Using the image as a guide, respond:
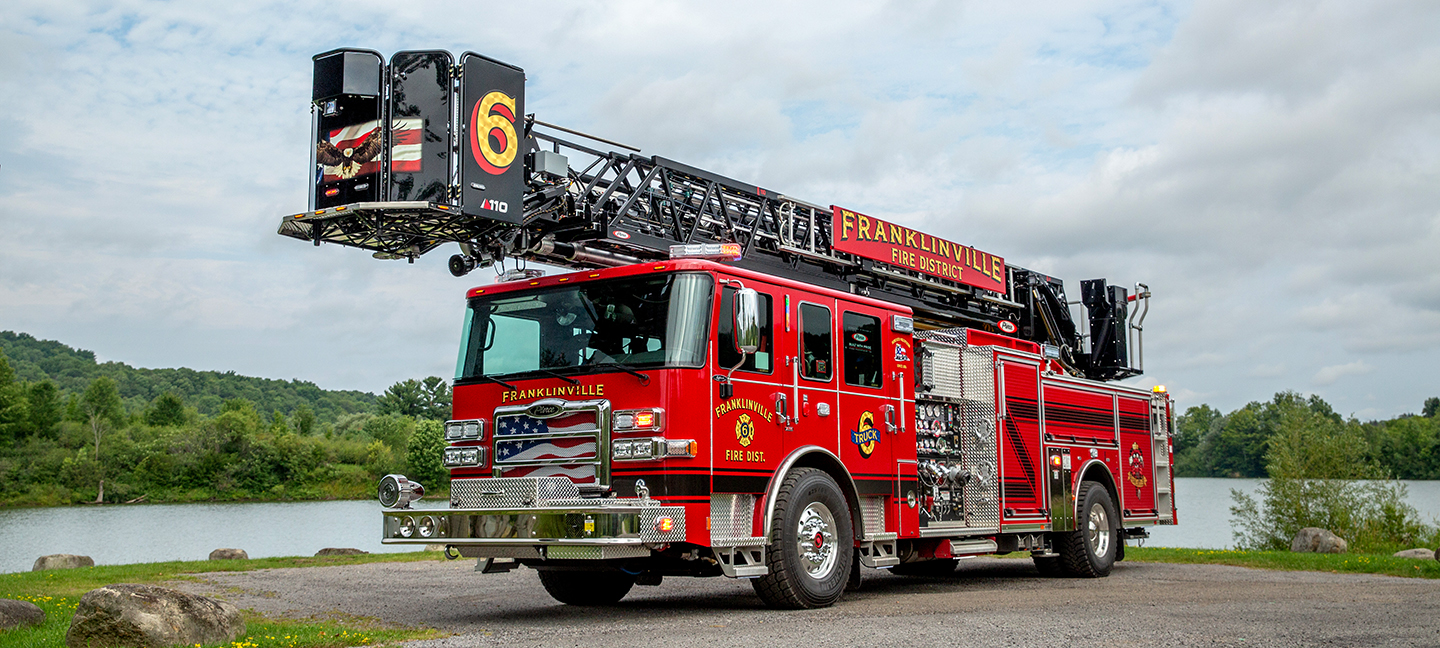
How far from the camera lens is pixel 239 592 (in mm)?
12797

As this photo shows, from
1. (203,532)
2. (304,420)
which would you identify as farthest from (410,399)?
(203,532)

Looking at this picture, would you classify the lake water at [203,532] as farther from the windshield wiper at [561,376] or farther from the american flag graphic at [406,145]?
the windshield wiper at [561,376]

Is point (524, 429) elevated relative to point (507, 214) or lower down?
lower down

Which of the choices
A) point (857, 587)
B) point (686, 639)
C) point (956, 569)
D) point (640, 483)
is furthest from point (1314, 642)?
point (956, 569)

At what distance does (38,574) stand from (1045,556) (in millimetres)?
13715

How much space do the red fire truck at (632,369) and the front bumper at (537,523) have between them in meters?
0.02

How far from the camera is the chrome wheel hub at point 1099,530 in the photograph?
47.4 feet

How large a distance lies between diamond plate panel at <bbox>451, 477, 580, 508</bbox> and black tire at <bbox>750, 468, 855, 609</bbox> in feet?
5.72

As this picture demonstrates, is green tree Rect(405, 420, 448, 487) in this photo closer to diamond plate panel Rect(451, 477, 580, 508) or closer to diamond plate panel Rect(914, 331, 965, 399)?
diamond plate panel Rect(914, 331, 965, 399)

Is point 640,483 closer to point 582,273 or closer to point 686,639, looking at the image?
point 686,639

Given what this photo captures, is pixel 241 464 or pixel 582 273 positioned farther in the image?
pixel 241 464

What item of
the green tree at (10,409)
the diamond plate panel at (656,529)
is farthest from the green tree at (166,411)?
the diamond plate panel at (656,529)

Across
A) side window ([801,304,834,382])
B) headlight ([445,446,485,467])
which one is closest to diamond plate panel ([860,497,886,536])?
side window ([801,304,834,382])

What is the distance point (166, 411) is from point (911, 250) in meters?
86.5
